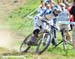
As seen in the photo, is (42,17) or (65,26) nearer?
(42,17)

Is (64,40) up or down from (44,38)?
down

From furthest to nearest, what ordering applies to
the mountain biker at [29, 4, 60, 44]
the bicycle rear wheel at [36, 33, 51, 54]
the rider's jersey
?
the rider's jersey → the mountain biker at [29, 4, 60, 44] → the bicycle rear wheel at [36, 33, 51, 54]

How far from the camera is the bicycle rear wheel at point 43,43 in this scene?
14.4 m

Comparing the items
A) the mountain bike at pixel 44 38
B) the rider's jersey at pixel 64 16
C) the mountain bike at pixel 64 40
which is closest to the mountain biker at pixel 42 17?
the mountain bike at pixel 44 38

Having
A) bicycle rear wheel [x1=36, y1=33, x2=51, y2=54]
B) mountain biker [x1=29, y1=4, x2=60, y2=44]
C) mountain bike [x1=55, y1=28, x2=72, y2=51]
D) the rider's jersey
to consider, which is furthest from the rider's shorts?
bicycle rear wheel [x1=36, y1=33, x2=51, y2=54]

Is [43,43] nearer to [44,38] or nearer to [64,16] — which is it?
[44,38]

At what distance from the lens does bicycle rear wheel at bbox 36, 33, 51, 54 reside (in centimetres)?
1442

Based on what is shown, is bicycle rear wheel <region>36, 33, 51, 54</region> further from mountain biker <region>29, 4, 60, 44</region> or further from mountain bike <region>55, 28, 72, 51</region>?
mountain bike <region>55, 28, 72, 51</region>

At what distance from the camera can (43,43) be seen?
47.8ft

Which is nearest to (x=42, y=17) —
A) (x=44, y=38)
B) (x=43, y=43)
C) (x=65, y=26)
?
(x=44, y=38)

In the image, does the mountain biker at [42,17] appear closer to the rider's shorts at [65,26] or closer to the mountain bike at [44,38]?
the mountain bike at [44,38]

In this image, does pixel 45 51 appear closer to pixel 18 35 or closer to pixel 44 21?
pixel 44 21

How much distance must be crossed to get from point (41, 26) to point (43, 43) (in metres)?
0.58

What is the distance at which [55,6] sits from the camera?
15195 millimetres
